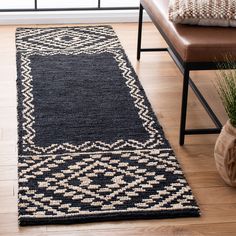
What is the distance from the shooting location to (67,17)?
4.07 metres

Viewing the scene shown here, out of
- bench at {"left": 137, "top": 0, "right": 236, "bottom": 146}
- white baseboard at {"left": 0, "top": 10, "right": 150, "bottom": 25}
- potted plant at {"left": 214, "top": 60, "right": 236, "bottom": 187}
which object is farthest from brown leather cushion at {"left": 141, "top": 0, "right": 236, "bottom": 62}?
white baseboard at {"left": 0, "top": 10, "right": 150, "bottom": 25}

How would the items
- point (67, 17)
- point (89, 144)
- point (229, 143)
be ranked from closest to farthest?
point (229, 143), point (89, 144), point (67, 17)

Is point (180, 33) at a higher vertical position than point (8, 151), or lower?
higher

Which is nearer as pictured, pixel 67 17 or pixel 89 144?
pixel 89 144

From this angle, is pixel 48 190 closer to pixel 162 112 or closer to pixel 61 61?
pixel 162 112

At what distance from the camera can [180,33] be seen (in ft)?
8.56

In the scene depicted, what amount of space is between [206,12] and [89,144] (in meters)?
0.76

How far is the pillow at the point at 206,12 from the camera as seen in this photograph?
8.73 feet

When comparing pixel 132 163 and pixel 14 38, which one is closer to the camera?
pixel 132 163

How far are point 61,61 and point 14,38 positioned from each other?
0.50m

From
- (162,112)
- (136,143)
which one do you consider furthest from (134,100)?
(136,143)

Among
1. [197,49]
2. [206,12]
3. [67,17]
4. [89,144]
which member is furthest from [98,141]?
[67,17]

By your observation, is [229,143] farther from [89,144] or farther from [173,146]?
[89,144]

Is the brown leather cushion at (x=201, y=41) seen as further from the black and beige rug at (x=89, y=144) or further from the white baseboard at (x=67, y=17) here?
the white baseboard at (x=67, y=17)
